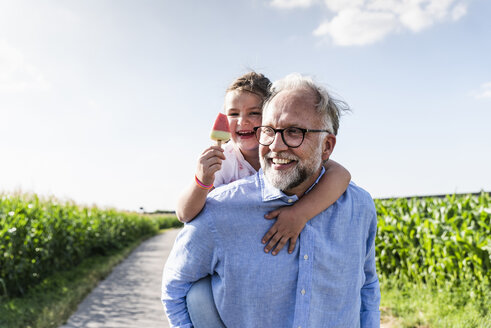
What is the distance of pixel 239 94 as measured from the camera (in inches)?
109

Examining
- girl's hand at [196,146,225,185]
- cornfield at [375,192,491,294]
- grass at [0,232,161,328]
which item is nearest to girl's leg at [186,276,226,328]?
girl's hand at [196,146,225,185]

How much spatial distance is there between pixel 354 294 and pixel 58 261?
30.3 ft

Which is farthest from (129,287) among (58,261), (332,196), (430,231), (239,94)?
(332,196)

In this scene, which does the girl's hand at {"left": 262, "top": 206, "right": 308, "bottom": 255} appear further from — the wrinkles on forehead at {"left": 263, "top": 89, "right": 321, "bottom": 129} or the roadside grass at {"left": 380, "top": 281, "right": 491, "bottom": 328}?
the roadside grass at {"left": 380, "top": 281, "right": 491, "bottom": 328}

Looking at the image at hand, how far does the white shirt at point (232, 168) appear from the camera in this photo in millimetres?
2609

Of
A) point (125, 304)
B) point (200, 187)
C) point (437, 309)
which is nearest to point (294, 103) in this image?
point (200, 187)

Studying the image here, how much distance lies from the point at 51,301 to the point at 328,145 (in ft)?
21.5

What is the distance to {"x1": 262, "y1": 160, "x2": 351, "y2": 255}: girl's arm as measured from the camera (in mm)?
1911

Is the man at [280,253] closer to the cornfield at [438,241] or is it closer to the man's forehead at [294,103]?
the man's forehead at [294,103]

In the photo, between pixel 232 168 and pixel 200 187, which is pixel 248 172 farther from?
pixel 200 187

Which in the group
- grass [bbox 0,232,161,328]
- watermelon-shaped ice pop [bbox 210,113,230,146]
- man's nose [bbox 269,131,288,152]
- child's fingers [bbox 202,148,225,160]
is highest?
watermelon-shaped ice pop [bbox 210,113,230,146]

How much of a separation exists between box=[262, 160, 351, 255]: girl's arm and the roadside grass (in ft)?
10.5

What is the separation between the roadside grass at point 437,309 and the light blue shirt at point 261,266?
3138 mm

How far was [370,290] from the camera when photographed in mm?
2229
